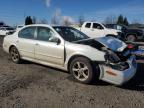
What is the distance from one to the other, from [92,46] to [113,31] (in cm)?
1319

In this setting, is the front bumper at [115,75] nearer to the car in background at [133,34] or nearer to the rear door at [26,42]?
the rear door at [26,42]

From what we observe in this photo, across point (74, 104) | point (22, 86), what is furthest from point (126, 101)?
point (22, 86)

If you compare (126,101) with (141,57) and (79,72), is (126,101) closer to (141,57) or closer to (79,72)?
(79,72)

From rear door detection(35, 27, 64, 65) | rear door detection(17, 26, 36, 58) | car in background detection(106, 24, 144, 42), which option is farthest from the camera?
car in background detection(106, 24, 144, 42)

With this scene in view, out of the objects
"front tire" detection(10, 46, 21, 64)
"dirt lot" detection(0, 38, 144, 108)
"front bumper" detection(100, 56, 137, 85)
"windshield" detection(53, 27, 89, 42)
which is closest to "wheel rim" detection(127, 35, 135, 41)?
"windshield" detection(53, 27, 89, 42)

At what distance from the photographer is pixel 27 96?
16.2ft

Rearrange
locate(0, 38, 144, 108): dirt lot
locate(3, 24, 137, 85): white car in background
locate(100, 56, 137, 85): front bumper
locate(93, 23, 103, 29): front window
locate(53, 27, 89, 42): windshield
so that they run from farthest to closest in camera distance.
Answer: locate(93, 23, 103, 29): front window < locate(53, 27, 89, 42): windshield < locate(3, 24, 137, 85): white car in background < locate(100, 56, 137, 85): front bumper < locate(0, 38, 144, 108): dirt lot

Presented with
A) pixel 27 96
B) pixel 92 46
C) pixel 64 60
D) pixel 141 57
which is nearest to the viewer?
pixel 27 96

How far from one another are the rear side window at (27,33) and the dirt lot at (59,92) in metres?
1.33

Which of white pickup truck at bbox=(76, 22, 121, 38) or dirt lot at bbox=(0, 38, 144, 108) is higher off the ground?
white pickup truck at bbox=(76, 22, 121, 38)

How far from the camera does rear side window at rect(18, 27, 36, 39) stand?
7.55 m

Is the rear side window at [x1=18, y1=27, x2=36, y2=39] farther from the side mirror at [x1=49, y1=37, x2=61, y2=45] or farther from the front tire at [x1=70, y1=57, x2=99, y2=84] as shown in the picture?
the front tire at [x1=70, y1=57, x2=99, y2=84]

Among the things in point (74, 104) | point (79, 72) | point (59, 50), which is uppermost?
point (59, 50)

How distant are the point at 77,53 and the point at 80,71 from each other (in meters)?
0.47
